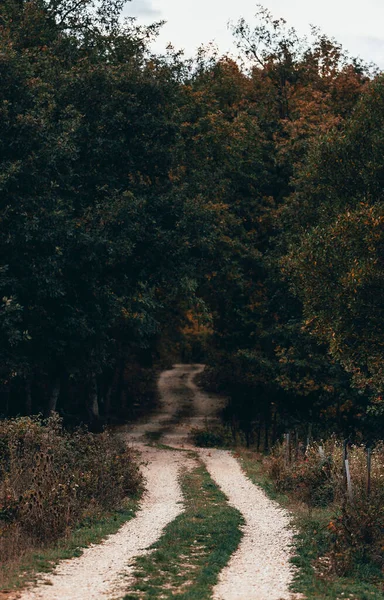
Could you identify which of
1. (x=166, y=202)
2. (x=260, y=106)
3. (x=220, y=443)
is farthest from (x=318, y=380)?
(x=260, y=106)

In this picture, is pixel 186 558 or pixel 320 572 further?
pixel 186 558

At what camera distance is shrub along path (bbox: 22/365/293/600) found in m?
10.3

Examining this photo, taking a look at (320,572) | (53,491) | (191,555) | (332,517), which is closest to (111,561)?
(191,555)

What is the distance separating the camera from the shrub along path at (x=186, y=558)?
1029 centimetres

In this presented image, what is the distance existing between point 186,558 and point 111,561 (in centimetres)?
134

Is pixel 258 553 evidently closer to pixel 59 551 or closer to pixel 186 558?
pixel 186 558

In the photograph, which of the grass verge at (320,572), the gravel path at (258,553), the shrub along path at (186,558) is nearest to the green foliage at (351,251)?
the grass verge at (320,572)

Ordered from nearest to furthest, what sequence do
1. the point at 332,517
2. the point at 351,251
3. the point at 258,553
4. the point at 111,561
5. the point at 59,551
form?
the point at 111,561 < the point at 59,551 < the point at 258,553 < the point at 332,517 < the point at 351,251

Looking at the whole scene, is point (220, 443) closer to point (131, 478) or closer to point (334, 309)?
point (131, 478)

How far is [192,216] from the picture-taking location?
28.9 meters

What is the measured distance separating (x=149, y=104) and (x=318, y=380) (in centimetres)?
1458

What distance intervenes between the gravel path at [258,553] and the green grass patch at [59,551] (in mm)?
2848

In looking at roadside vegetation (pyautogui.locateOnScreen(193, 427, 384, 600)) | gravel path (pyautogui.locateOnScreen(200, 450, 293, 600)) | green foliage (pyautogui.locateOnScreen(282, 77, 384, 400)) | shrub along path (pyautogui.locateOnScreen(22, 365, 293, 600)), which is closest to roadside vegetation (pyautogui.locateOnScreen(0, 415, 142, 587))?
shrub along path (pyautogui.locateOnScreen(22, 365, 293, 600))

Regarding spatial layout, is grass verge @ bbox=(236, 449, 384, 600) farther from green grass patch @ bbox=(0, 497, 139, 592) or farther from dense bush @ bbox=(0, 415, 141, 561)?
dense bush @ bbox=(0, 415, 141, 561)
